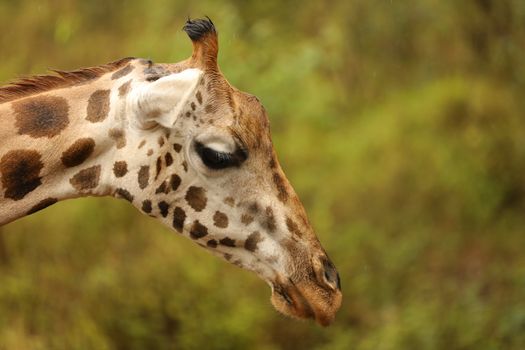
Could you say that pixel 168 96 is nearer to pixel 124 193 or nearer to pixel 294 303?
pixel 124 193

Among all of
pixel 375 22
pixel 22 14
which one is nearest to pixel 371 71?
pixel 375 22

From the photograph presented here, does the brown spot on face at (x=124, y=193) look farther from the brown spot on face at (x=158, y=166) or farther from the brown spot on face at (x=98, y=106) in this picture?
the brown spot on face at (x=98, y=106)

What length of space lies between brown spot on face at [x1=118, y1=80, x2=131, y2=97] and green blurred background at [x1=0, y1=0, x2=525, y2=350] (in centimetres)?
127

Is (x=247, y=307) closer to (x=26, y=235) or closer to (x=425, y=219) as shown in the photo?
(x=26, y=235)

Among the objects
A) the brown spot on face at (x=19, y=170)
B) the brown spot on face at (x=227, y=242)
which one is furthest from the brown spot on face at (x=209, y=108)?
the brown spot on face at (x=19, y=170)

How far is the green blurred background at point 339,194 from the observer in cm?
729

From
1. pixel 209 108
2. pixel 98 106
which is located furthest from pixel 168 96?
pixel 98 106

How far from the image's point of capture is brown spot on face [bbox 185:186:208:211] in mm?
4043

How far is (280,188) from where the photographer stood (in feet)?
13.5

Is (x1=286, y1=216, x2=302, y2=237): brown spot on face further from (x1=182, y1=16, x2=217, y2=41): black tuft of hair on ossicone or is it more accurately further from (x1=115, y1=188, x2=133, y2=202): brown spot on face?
(x1=182, y1=16, x2=217, y2=41): black tuft of hair on ossicone

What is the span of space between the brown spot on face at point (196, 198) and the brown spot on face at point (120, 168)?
0.96 feet

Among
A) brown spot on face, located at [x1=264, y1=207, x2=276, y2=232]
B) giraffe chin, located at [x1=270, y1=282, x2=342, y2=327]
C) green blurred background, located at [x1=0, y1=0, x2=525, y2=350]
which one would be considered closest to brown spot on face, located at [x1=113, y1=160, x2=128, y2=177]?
brown spot on face, located at [x1=264, y1=207, x2=276, y2=232]

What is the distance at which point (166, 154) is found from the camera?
13.1ft

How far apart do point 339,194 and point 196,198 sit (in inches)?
255
